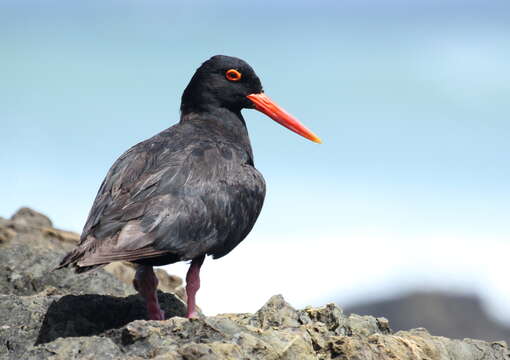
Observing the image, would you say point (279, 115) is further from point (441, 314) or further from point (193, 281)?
point (441, 314)

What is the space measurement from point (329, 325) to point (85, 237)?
2405 millimetres

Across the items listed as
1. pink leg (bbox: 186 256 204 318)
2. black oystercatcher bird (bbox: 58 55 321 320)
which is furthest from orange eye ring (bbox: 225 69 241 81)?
pink leg (bbox: 186 256 204 318)

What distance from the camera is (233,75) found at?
421 inches

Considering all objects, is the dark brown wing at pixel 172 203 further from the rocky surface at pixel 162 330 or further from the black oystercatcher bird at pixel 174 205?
the rocky surface at pixel 162 330

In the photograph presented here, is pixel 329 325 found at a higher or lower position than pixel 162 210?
lower

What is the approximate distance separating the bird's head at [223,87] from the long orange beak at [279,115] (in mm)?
15

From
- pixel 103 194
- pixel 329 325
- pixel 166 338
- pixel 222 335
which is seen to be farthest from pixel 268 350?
pixel 103 194

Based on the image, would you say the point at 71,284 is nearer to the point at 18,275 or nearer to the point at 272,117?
the point at 18,275

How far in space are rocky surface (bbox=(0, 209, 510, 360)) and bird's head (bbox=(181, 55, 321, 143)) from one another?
2446mm

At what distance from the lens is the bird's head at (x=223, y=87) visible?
34.5ft

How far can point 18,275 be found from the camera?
9977 millimetres

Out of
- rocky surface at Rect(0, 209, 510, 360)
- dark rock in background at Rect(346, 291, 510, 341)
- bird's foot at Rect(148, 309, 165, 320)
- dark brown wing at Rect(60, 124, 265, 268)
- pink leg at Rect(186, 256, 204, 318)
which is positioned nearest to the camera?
rocky surface at Rect(0, 209, 510, 360)

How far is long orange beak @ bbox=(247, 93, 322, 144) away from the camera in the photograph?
1108cm

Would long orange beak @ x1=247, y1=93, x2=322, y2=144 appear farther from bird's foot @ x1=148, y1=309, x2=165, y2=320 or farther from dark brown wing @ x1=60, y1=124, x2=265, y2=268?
bird's foot @ x1=148, y1=309, x2=165, y2=320
